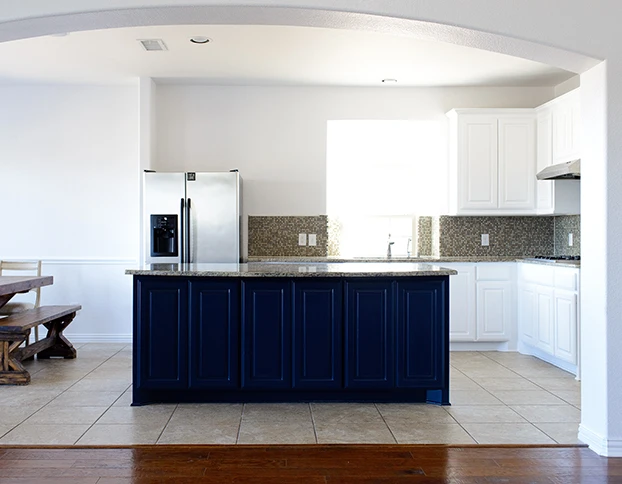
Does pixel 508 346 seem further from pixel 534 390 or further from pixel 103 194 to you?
pixel 103 194

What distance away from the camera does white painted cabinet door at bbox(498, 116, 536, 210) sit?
6.01m

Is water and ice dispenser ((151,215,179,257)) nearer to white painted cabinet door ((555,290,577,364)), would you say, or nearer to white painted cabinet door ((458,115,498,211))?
white painted cabinet door ((458,115,498,211))

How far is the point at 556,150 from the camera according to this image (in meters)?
5.67

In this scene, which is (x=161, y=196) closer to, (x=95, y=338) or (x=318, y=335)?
(x=95, y=338)

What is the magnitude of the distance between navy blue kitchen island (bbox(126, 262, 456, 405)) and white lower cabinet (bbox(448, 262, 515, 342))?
2.00 m

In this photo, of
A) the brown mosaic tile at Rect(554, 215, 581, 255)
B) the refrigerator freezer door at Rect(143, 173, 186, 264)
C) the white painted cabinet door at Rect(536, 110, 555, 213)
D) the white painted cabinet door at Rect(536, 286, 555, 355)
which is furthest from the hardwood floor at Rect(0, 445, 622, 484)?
the white painted cabinet door at Rect(536, 110, 555, 213)

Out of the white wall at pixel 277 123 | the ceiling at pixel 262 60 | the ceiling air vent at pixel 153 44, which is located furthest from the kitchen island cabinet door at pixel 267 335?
the white wall at pixel 277 123

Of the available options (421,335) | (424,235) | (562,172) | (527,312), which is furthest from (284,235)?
(562,172)

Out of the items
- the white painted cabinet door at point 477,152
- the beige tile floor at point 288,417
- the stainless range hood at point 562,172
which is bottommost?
the beige tile floor at point 288,417

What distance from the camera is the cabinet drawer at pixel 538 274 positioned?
5.20m

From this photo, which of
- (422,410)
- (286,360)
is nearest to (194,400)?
(286,360)

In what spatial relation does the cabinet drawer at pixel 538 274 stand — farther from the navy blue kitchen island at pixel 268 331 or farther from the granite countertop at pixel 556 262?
the navy blue kitchen island at pixel 268 331

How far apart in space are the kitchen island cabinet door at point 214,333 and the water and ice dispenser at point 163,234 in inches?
73.0

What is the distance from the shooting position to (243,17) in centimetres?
313
